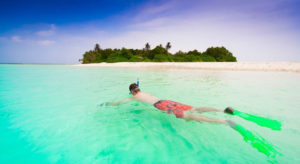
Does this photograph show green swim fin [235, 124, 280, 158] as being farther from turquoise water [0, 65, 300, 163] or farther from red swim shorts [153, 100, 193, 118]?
red swim shorts [153, 100, 193, 118]

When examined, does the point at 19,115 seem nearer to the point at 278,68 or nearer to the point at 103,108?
the point at 103,108

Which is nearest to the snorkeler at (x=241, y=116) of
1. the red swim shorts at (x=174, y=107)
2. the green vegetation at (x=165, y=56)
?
the red swim shorts at (x=174, y=107)

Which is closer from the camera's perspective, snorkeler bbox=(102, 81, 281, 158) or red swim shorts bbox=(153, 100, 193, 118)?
snorkeler bbox=(102, 81, 281, 158)

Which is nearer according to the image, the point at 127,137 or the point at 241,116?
the point at 127,137

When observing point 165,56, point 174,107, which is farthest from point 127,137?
point 165,56

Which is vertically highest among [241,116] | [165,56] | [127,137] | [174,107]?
[165,56]

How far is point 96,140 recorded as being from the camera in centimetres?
262

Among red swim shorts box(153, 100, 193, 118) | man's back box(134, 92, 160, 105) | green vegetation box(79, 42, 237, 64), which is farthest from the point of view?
green vegetation box(79, 42, 237, 64)

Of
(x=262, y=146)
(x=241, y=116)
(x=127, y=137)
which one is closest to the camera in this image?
(x=262, y=146)

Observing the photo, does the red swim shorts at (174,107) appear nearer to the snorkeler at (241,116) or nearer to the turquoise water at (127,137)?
the snorkeler at (241,116)

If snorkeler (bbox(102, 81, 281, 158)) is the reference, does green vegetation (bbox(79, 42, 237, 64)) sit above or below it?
above

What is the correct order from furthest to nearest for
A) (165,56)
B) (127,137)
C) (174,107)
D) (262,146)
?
(165,56)
(174,107)
(127,137)
(262,146)

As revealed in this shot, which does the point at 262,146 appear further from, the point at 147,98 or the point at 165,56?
the point at 165,56

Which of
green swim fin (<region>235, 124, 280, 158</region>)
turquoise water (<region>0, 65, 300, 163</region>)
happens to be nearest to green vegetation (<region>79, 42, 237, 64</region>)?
turquoise water (<region>0, 65, 300, 163</region>)
